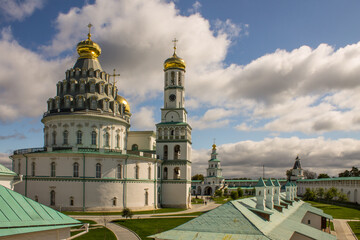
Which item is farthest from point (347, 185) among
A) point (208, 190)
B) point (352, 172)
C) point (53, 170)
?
point (53, 170)

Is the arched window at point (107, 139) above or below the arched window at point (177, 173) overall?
above

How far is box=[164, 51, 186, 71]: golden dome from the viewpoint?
56475mm

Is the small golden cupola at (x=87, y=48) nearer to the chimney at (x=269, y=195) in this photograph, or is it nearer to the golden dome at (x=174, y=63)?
the golden dome at (x=174, y=63)

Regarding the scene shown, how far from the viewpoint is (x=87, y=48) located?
5175 centimetres

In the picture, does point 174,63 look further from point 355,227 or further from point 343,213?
point 343,213

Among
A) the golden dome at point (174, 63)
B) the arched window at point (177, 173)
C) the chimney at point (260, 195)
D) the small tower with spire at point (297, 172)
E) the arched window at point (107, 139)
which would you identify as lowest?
the small tower with spire at point (297, 172)

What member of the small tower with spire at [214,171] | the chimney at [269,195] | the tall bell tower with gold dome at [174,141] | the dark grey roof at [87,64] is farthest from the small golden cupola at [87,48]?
the small tower with spire at [214,171]

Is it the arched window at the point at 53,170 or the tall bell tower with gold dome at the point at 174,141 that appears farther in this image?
the tall bell tower with gold dome at the point at 174,141

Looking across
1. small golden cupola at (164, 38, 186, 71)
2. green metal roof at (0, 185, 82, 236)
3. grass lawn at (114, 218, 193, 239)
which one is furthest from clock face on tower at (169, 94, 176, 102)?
green metal roof at (0, 185, 82, 236)

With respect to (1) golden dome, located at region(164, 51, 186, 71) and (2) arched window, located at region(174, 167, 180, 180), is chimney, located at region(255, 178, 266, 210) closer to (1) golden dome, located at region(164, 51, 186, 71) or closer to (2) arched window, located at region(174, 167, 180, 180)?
(2) arched window, located at region(174, 167, 180, 180)

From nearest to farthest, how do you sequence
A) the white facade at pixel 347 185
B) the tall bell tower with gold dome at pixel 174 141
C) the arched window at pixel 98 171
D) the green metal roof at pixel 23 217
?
the green metal roof at pixel 23 217, the arched window at pixel 98 171, the tall bell tower with gold dome at pixel 174 141, the white facade at pixel 347 185

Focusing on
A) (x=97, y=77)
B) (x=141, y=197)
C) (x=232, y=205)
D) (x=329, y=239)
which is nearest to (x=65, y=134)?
(x=97, y=77)

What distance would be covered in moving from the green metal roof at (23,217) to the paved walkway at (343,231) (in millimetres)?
29191

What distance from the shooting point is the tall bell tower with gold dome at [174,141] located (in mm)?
53156
